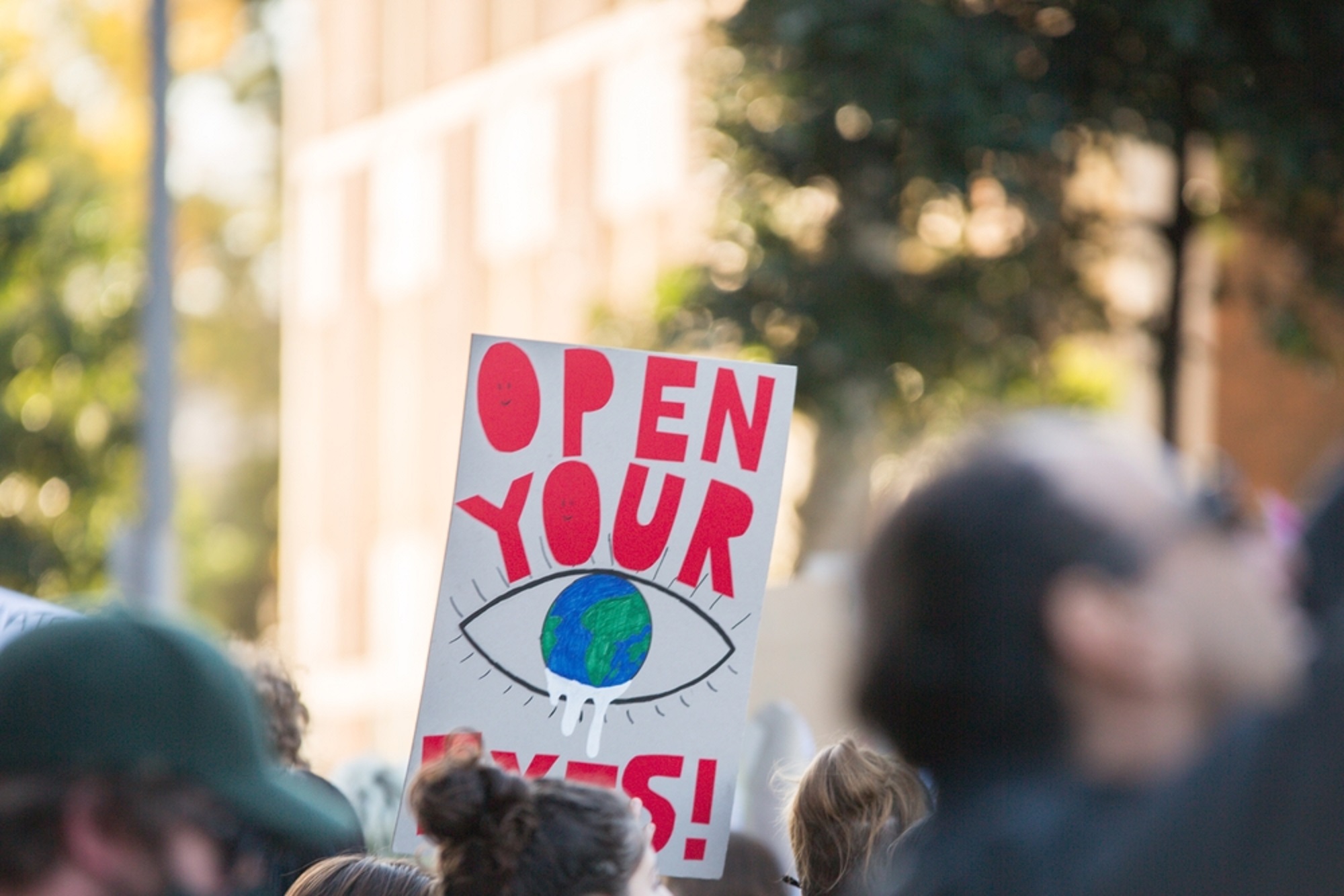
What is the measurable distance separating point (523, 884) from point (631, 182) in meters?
12.7

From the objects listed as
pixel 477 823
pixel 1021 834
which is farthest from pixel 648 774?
pixel 1021 834

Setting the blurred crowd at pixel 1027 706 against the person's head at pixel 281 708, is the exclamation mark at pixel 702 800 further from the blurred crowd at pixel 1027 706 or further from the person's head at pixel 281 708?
the blurred crowd at pixel 1027 706

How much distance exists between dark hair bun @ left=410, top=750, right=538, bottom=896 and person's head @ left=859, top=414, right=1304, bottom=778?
2.77ft

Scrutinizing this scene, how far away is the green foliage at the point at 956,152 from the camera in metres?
7.29

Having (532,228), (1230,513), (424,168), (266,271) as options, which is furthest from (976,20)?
(266,271)

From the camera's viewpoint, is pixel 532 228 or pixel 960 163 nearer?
pixel 960 163

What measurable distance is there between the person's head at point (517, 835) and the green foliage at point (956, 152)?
535cm

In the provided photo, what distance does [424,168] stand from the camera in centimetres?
1817

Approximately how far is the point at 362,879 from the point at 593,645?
0.52m

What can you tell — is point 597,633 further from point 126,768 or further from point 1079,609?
point 1079,609

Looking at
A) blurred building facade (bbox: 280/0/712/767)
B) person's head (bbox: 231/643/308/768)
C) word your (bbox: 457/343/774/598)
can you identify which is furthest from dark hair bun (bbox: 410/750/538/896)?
blurred building facade (bbox: 280/0/712/767)

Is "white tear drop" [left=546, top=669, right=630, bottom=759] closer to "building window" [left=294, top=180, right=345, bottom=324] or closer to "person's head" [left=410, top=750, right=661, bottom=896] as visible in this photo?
"person's head" [left=410, top=750, right=661, bottom=896]

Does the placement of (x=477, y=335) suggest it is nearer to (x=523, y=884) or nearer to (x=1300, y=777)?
(x=523, y=884)

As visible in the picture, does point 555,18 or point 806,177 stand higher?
point 555,18
